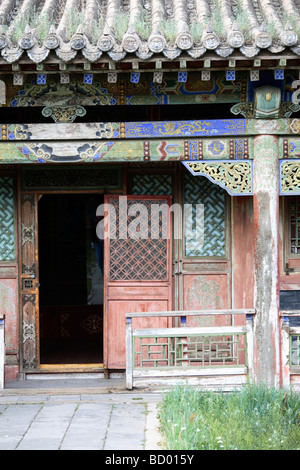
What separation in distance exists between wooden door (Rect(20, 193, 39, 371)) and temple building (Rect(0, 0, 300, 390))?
0.06 ft

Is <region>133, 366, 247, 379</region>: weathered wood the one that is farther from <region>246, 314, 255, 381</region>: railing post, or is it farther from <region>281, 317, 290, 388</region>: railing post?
<region>281, 317, 290, 388</region>: railing post

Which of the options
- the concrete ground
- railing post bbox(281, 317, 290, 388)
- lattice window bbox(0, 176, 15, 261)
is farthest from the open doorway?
railing post bbox(281, 317, 290, 388)

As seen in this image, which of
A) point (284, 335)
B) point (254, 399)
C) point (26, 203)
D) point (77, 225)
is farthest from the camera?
point (77, 225)

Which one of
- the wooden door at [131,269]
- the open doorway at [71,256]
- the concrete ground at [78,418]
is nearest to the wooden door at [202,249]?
the wooden door at [131,269]

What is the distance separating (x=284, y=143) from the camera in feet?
23.1

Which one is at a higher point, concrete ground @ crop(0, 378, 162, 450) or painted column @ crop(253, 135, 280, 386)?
painted column @ crop(253, 135, 280, 386)

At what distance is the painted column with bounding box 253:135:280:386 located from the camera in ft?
23.0

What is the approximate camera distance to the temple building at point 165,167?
21.2ft

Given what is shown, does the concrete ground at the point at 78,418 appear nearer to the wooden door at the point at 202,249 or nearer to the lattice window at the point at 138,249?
the lattice window at the point at 138,249

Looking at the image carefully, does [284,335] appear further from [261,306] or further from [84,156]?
[84,156]

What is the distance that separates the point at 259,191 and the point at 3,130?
2744 millimetres

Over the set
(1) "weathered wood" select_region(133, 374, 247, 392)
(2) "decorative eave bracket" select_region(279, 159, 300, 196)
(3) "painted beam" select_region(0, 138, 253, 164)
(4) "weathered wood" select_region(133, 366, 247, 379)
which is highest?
(3) "painted beam" select_region(0, 138, 253, 164)

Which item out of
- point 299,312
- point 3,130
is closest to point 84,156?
point 3,130

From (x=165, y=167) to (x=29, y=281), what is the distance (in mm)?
2201
